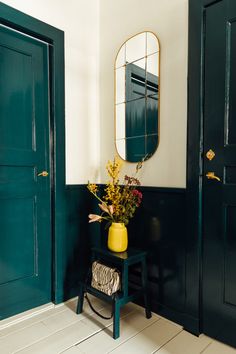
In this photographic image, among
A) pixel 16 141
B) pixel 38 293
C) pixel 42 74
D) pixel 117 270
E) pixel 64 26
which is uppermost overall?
pixel 64 26

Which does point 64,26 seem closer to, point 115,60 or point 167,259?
point 115,60

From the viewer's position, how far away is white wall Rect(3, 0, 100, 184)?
6.92ft

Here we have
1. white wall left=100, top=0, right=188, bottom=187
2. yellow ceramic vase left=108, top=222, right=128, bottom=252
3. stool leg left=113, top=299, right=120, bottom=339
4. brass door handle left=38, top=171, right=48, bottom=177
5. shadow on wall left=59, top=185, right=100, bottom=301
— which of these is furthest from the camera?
shadow on wall left=59, top=185, right=100, bottom=301

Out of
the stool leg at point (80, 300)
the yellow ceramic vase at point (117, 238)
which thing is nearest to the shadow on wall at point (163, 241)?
the yellow ceramic vase at point (117, 238)

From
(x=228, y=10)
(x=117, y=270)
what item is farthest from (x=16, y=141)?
(x=228, y=10)

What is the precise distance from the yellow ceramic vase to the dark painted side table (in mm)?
39

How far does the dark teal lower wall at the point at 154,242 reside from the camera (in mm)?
1786

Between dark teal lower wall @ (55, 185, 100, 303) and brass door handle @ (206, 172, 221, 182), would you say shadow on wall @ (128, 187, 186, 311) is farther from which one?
dark teal lower wall @ (55, 185, 100, 303)

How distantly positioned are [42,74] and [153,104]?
2.86 feet

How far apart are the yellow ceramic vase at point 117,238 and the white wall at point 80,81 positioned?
0.57 meters

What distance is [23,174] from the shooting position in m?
1.93

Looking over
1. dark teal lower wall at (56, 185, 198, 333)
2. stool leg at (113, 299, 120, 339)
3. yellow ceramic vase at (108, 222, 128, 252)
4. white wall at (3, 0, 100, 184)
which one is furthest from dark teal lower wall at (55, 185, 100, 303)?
stool leg at (113, 299, 120, 339)

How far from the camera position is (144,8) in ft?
6.47

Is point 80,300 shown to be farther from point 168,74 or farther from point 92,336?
point 168,74
